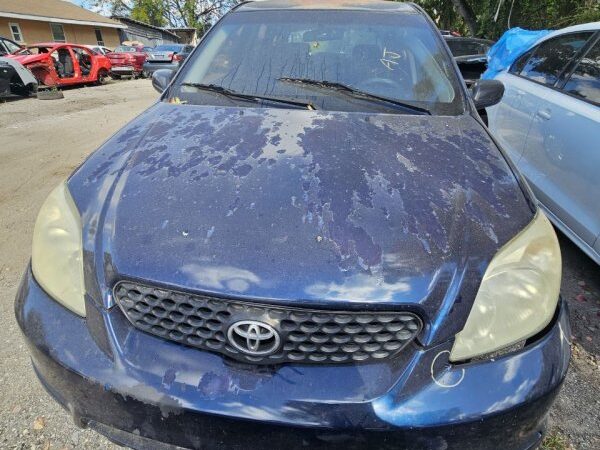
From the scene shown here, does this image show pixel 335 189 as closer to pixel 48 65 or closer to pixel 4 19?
pixel 48 65

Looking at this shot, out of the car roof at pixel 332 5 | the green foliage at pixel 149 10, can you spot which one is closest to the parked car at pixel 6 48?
the car roof at pixel 332 5

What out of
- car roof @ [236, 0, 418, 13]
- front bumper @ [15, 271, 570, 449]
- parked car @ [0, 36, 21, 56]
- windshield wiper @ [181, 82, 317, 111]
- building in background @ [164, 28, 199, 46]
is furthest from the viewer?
building in background @ [164, 28, 199, 46]

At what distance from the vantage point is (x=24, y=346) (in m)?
2.20

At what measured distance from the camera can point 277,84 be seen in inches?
88.1

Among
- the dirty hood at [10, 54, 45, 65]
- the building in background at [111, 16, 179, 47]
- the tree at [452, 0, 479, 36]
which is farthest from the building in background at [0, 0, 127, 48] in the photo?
the tree at [452, 0, 479, 36]

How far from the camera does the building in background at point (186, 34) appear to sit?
45.1 m

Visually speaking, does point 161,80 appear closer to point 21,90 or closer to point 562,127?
point 562,127

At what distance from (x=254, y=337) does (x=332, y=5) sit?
2279 mm

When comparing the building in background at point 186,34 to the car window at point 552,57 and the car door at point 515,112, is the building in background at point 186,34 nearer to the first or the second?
the car door at point 515,112

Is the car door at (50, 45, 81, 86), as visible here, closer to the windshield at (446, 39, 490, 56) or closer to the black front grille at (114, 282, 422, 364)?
the windshield at (446, 39, 490, 56)

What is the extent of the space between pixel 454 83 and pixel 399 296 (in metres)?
1.53

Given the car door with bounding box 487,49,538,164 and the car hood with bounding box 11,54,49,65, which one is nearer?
the car door with bounding box 487,49,538,164

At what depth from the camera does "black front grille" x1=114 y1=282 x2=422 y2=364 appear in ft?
3.81

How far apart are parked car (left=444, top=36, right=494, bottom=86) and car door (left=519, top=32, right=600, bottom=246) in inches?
135
